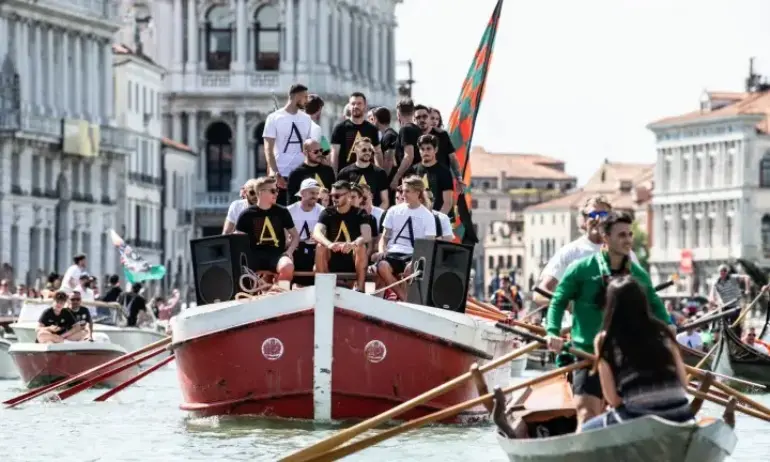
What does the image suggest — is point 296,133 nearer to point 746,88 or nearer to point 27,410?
point 27,410

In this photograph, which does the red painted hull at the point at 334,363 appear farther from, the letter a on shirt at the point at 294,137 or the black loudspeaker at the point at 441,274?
the letter a on shirt at the point at 294,137

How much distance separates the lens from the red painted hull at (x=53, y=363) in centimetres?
3559

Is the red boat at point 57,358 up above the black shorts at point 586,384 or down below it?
below

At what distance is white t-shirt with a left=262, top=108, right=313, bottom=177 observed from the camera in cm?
2784

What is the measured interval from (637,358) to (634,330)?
0.57 feet

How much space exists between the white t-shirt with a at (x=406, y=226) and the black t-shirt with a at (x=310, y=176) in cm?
123

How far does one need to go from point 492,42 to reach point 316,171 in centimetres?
619

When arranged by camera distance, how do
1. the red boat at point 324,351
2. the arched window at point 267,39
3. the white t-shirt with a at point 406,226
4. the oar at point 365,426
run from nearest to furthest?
the oar at point 365,426 → the red boat at point 324,351 → the white t-shirt with a at point 406,226 → the arched window at point 267,39

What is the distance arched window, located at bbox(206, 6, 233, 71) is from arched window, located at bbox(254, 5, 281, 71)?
1.12 meters

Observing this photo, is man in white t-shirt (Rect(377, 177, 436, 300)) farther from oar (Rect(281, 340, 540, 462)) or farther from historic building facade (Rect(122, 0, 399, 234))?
historic building facade (Rect(122, 0, 399, 234))

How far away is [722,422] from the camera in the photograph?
685 inches

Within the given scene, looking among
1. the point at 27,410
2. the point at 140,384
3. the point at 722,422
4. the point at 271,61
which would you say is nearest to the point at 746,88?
the point at 271,61

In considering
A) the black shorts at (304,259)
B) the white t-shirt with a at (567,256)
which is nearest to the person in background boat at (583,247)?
the white t-shirt with a at (567,256)

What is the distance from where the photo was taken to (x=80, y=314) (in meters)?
37.4
